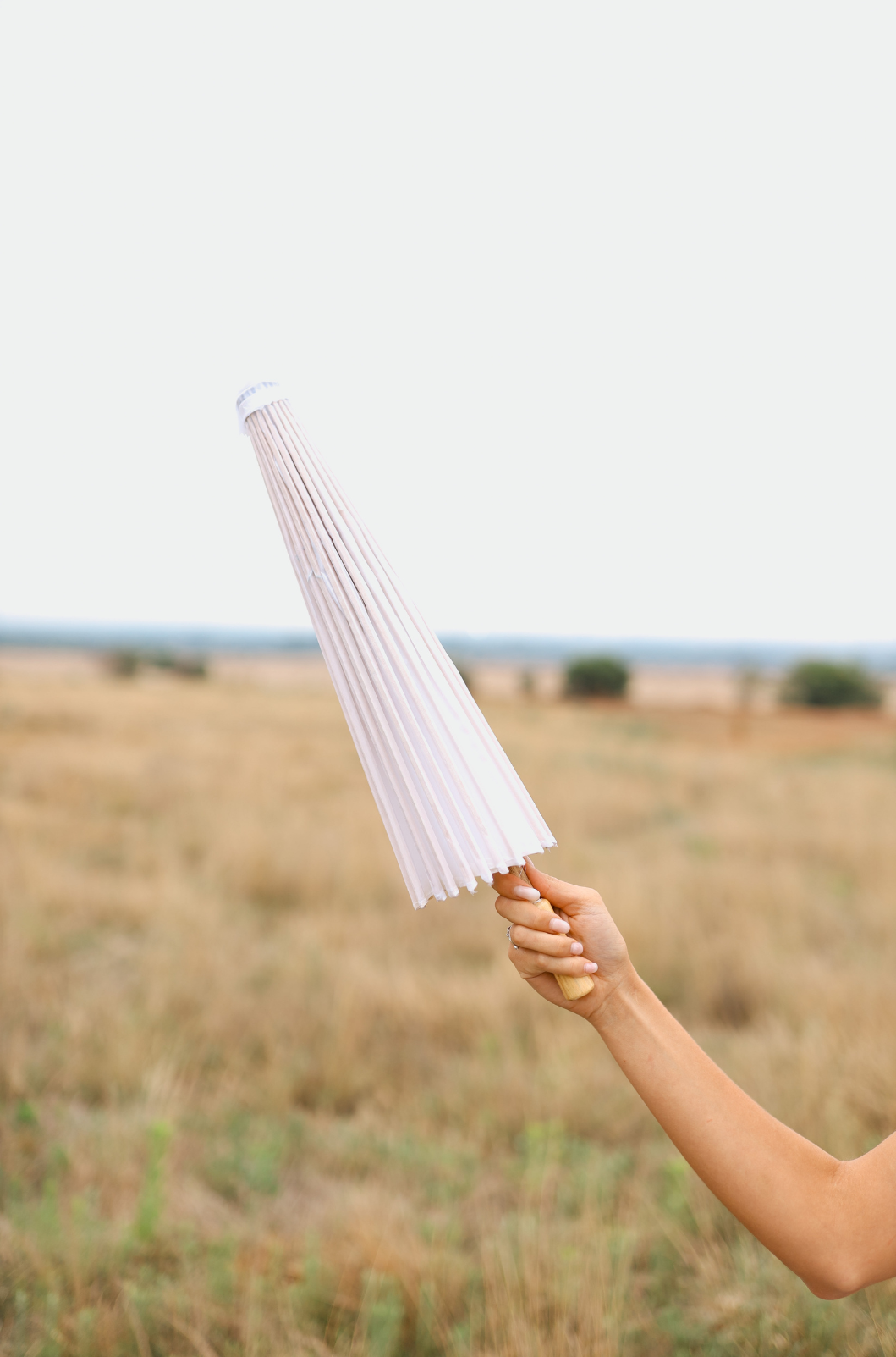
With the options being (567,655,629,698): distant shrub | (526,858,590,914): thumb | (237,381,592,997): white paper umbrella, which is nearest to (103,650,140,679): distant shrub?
(567,655,629,698): distant shrub

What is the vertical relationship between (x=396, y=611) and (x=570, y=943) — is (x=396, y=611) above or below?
above

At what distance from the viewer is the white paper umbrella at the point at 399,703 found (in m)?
1.01

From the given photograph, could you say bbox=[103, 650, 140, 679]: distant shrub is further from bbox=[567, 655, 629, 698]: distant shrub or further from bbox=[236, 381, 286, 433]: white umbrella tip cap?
bbox=[236, 381, 286, 433]: white umbrella tip cap

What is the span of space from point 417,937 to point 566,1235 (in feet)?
9.17

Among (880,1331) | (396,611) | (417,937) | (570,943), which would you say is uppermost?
(396,611)

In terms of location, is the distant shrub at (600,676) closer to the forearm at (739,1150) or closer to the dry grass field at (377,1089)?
the dry grass field at (377,1089)

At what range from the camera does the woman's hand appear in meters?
1.05

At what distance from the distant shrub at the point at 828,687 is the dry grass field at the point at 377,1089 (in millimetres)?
24763

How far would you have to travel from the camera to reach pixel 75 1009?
3.69 meters

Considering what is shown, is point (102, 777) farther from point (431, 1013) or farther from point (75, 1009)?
point (431, 1013)

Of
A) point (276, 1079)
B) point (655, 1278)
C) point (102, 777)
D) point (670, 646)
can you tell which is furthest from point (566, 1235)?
point (670, 646)

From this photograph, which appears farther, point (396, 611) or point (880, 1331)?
point (880, 1331)

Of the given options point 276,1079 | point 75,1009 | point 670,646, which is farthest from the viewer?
point 670,646

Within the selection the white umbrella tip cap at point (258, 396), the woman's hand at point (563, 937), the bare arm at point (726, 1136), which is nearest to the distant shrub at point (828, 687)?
the bare arm at point (726, 1136)
